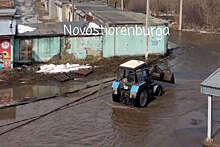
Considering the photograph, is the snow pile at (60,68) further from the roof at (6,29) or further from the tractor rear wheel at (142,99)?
the tractor rear wheel at (142,99)

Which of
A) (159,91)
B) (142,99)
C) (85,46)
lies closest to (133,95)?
(142,99)

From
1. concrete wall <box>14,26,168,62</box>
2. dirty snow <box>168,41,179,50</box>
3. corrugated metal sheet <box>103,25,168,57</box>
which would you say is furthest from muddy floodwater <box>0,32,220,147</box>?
dirty snow <box>168,41,179,50</box>

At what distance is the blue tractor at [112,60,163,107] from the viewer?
53.4 ft

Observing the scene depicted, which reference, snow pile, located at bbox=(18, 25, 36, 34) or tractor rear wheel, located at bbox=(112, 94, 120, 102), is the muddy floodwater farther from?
snow pile, located at bbox=(18, 25, 36, 34)

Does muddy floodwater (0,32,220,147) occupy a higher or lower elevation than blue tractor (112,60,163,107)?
lower

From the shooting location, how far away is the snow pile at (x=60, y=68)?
23.1 m

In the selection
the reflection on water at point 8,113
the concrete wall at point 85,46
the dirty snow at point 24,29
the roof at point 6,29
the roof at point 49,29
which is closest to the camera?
the reflection on water at point 8,113

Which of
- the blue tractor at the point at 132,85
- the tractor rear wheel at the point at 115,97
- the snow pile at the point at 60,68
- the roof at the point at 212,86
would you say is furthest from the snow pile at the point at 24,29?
the roof at the point at 212,86

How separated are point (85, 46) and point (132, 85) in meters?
10.6

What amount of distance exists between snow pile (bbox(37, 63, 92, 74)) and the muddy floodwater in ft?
14.6

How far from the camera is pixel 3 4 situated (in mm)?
48250

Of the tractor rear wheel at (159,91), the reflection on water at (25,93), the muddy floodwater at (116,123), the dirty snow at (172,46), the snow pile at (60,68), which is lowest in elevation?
the muddy floodwater at (116,123)

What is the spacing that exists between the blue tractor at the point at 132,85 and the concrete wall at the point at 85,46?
31.3 feet

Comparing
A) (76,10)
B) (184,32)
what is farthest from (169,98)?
(184,32)
